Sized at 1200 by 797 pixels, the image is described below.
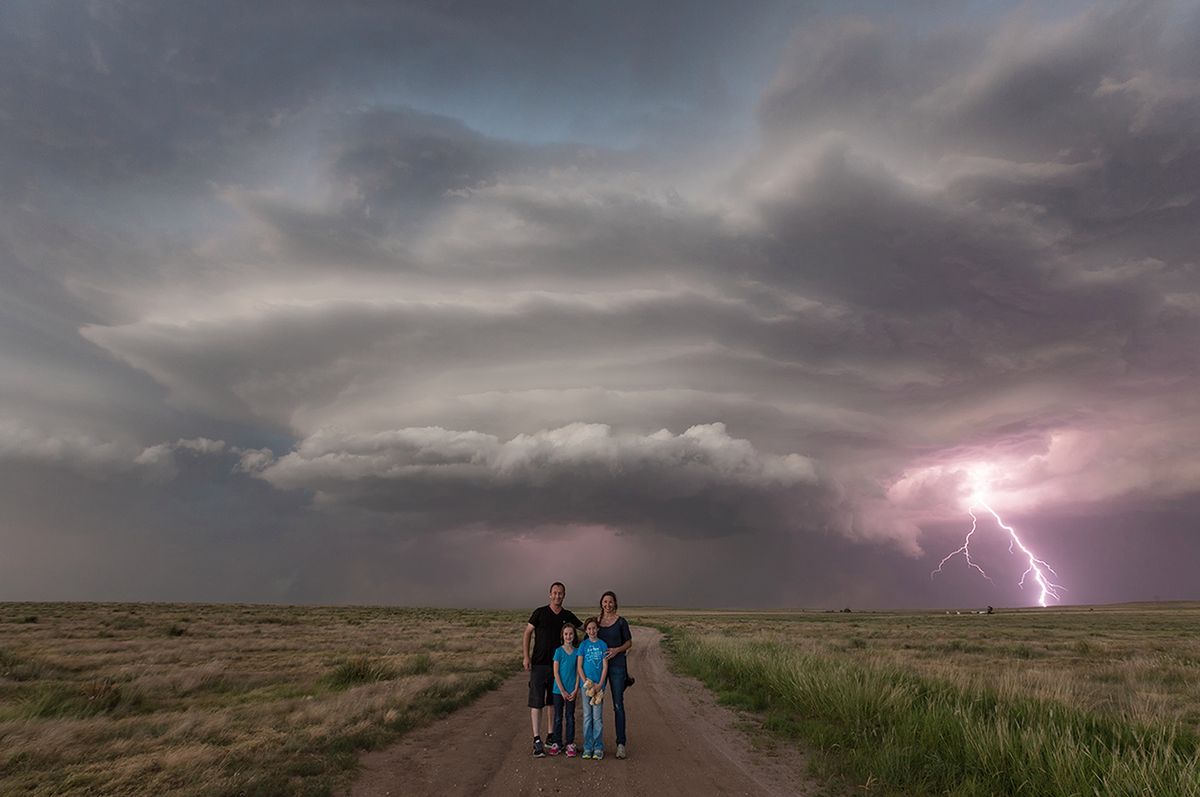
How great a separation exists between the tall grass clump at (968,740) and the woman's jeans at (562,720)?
3974 millimetres

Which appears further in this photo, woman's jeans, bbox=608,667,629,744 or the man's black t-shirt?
the man's black t-shirt

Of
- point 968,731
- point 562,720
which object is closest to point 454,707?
point 562,720

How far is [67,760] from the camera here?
9898mm

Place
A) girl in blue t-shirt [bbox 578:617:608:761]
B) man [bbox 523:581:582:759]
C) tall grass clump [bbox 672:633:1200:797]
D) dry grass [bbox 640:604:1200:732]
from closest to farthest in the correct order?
tall grass clump [bbox 672:633:1200:797], girl in blue t-shirt [bbox 578:617:608:761], man [bbox 523:581:582:759], dry grass [bbox 640:604:1200:732]

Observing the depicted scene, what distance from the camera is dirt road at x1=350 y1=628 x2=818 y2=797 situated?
8.82 m

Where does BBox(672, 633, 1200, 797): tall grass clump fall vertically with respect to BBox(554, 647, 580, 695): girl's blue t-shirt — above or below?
below

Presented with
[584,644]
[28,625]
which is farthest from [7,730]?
[28,625]

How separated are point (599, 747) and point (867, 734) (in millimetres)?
4691

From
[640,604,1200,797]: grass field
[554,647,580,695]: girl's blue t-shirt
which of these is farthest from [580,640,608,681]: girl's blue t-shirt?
[640,604,1200,797]: grass field

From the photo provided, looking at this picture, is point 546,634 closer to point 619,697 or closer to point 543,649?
point 543,649

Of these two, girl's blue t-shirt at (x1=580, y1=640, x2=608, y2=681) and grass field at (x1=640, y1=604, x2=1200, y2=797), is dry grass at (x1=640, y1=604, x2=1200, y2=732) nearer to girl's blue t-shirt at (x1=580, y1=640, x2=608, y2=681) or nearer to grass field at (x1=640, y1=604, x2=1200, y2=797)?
grass field at (x1=640, y1=604, x2=1200, y2=797)

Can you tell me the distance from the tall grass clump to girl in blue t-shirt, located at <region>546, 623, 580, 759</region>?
13.0 ft

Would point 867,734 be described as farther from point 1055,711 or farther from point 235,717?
point 235,717

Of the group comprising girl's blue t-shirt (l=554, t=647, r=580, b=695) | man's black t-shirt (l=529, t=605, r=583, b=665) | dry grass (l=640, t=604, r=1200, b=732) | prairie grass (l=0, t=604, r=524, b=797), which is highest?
man's black t-shirt (l=529, t=605, r=583, b=665)
